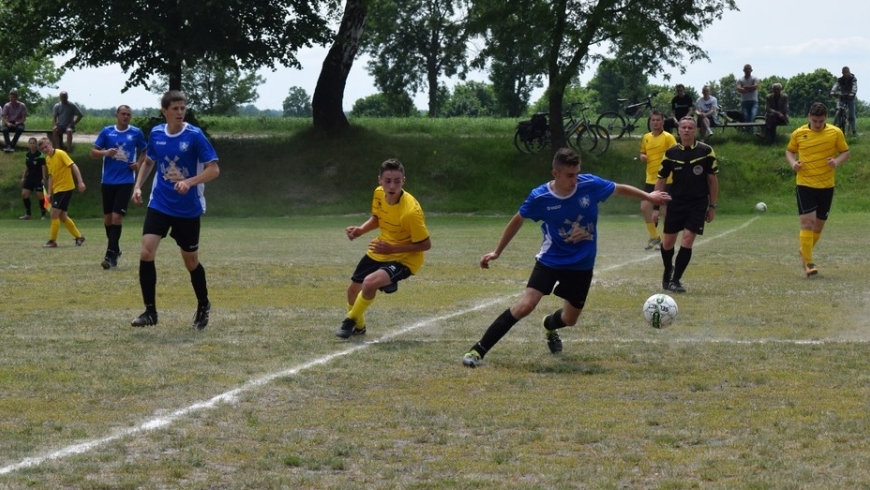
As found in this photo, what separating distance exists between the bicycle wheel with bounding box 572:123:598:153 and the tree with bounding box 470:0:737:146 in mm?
1323

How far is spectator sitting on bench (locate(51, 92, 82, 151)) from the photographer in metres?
35.7

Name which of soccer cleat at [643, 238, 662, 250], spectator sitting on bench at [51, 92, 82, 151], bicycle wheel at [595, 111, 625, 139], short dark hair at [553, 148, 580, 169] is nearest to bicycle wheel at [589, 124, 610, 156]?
bicycle wheel at [595, 111, 625, 139]

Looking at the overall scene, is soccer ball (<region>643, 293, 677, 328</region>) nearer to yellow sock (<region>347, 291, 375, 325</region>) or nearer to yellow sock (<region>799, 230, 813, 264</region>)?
yellow sock (<region>347, 291, 375, 325</region>)

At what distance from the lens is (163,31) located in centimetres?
3275

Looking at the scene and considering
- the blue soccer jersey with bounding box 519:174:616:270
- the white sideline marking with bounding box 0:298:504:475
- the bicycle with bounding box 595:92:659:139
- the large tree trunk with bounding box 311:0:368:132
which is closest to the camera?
the white sideline marking with bounding box 0:298:504:475

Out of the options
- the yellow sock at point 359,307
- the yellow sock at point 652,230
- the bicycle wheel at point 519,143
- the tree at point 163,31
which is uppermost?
the tree at point 163,31

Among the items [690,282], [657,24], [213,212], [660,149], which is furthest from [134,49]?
[690,282]

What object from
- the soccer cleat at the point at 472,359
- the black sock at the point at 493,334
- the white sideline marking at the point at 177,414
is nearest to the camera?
the white sideline marking at the point at 177,414

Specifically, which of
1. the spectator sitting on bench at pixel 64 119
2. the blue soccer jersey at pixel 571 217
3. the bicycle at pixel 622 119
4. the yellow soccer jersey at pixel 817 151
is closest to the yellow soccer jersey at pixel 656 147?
the yellow soccer jersey at pixel 817 151

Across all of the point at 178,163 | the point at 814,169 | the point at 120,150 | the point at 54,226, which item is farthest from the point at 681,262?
the point at 54,226

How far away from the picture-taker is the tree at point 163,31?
33312 millimetres

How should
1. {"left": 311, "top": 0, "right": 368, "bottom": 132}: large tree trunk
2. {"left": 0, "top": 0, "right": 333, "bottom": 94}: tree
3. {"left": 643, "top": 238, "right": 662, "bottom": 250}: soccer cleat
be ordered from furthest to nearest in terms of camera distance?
{"left": 311, "top": 0, "right": 368, "bottom": 132}: large tree trunk, {"left": 0, "top": 0, "right": 333, "bottom": 94}: tree, {"left": 643, "top": 238, "right": 662, "bottom": 250}: soccer cleat

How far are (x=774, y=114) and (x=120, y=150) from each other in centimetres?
2423

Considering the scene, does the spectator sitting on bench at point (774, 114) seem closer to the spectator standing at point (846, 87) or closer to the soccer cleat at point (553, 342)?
the spectator standing at point (846, 87)
